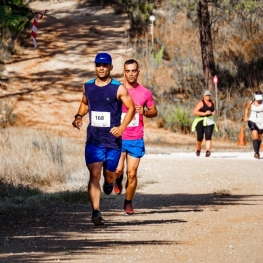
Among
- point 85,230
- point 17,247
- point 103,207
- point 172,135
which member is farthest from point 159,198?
point 172,135

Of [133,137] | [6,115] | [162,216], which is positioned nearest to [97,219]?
[162,216]

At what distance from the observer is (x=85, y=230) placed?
1235 cm

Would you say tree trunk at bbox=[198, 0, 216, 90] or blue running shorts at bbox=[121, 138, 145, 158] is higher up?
tree trunk at bbox=[198, 0, 216, 90]

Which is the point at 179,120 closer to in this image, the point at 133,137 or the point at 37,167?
the point at 37,167

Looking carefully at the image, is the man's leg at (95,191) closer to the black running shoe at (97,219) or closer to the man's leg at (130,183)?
the black running shoe at (97,219)

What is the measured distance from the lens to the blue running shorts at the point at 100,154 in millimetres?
12500

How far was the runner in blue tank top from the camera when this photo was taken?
1237cm

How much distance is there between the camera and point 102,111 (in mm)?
12352

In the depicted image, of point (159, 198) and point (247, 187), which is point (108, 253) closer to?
point (159, 198)

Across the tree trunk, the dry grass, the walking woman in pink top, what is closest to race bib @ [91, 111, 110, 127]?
the walking woman in pink top

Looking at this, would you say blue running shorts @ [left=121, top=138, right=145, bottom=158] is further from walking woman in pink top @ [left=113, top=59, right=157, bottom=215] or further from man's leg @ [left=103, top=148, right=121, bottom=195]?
man's leg @ [left=103, top=148, right=121, bottom=195]

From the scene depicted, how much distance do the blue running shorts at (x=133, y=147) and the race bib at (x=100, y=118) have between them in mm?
1726

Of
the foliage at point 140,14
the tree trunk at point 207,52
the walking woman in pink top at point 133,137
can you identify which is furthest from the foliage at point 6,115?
the walking woman in pink top at point 133,137

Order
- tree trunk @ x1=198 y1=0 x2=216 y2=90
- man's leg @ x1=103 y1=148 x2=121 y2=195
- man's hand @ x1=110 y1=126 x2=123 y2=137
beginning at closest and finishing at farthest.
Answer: man's hand @ x1=110 y1=126 x2=123 y2=137, man's leg @ x1=103 y1=148 x2=121 y2=195, tree trunk @ x1=198 y1=0 x2=216 y2=90
